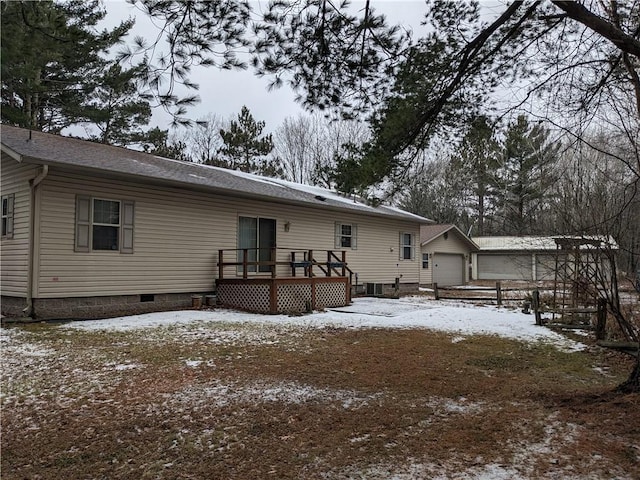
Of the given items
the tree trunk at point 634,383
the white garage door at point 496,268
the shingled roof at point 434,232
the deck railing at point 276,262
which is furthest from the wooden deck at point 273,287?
the white garage door at point 496,268

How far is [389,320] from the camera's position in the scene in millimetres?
10766

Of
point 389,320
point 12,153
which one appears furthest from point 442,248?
point 12,153

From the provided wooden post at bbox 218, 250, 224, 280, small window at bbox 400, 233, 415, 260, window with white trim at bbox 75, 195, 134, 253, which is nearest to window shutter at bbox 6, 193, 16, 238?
window with white trim at bbox 75, 195, 134, 253

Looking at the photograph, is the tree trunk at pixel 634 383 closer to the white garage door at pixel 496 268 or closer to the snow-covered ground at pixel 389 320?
the snow-covered ground at pixel 389 320

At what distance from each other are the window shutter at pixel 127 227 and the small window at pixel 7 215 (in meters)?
2.14

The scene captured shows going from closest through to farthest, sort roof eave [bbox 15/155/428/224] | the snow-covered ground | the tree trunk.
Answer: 1. the tree trunk
2. roof eave [bbox 15/155/428/224]
3. the snow-covered ground

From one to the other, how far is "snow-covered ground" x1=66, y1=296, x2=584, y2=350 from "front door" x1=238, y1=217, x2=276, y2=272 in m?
2.32

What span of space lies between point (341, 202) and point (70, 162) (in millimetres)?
9277

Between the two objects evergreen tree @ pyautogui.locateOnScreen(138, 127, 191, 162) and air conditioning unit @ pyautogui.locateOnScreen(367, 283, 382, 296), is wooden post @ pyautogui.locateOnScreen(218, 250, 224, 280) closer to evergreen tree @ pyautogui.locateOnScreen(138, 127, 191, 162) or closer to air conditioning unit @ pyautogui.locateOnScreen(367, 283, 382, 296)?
air conditioning unit @ pyautogui.locateOnScreen(367, 283, 382, 296)

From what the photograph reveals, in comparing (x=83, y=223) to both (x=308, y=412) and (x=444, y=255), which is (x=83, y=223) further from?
(x=444, y=255)

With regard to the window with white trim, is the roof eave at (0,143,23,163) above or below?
above

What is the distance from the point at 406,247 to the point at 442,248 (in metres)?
6.29

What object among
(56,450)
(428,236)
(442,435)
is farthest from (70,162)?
(428,236)

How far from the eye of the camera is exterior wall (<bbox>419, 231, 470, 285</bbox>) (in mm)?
23750
